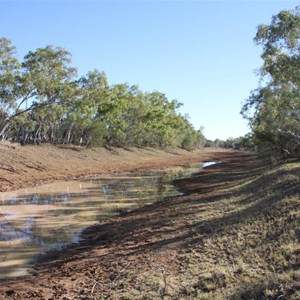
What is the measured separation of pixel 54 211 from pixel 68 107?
21746 mm

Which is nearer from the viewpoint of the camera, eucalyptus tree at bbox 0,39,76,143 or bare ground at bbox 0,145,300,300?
bare ground at bbox 0,145,300,300

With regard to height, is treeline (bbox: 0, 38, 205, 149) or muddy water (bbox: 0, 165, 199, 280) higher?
treeline (bbox: 0, 38, 205, 149)

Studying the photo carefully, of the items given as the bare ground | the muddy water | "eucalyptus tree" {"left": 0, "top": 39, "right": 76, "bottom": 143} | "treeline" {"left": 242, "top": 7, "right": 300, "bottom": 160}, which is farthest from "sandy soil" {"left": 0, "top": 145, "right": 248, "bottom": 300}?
"eucalyptus tree" {"left": 0, "top": 39, "right": 76, "bottom": 143}

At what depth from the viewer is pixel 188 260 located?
8.55m

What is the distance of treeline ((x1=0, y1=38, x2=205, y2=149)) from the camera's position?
3221cm

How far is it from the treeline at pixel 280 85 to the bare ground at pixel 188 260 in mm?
6810

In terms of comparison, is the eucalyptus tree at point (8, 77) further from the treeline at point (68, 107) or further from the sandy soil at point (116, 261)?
the sandy soil at point (116, 261)

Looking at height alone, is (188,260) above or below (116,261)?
above

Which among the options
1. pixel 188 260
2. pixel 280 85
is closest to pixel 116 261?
pixel 188 260

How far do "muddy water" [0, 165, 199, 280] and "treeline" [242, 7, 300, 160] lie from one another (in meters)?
8.27

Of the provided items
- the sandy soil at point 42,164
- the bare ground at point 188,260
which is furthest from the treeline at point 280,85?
the sandy soil at point 42,164

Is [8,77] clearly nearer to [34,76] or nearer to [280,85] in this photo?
[34,76]

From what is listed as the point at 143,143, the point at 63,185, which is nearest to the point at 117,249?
the point at 63,185

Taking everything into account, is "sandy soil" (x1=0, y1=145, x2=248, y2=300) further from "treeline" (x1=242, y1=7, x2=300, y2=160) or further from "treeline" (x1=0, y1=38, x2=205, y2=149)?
"treeline" (x1=0, y1=38, x2=205, y2=149)
